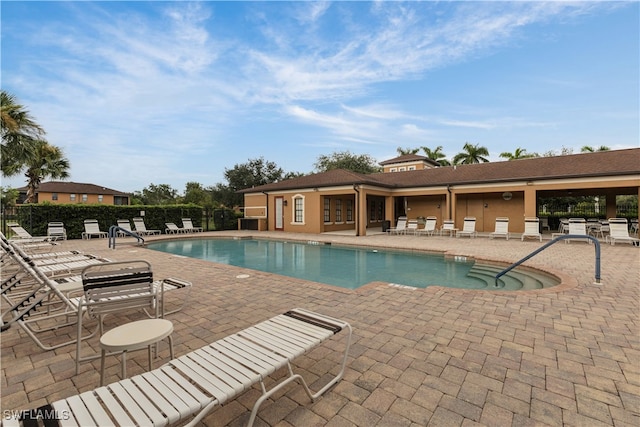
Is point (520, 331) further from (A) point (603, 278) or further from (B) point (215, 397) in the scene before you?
(A) point (603, 278)

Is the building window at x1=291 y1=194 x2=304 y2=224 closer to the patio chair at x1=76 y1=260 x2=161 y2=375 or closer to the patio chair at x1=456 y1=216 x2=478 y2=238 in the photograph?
the patio chair at x1=456 y1=216 x2=478 y2=238

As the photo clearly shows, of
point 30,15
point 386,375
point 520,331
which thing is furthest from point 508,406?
point 30,15

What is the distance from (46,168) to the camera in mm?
20484

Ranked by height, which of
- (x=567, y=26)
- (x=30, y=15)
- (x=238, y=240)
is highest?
(x=567, y=26)

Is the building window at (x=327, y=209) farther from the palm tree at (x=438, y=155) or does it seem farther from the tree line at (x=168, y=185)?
the palm tree at (x=438, y=155)

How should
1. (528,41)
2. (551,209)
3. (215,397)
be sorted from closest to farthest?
(215,397)
(528,41)
(551,209)

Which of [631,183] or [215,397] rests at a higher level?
[631,183]

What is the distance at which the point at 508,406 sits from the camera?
6.98 feet

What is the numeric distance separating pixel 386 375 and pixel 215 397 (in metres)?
1.55

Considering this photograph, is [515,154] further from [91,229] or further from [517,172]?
[91,229]

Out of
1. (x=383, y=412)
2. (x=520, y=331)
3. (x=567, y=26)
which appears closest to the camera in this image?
(x=383, y=412)

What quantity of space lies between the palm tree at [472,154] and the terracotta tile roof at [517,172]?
15.9m

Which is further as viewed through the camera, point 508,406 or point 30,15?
point 30,15

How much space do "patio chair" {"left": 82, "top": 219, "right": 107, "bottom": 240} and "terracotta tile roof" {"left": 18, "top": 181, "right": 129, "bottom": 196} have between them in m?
30.1
